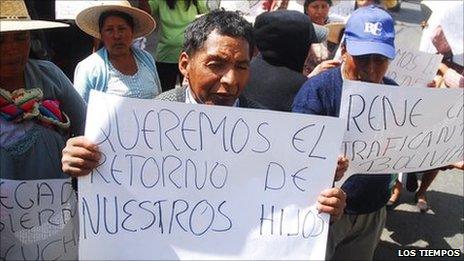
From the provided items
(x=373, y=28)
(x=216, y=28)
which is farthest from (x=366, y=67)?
(x=216, y=28)

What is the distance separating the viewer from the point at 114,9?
325cm

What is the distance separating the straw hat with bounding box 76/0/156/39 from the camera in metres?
3.22

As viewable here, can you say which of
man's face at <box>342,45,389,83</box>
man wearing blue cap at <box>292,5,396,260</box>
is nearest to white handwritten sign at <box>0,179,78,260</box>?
man wearing blue cap at <box>292,5,396,260</box>

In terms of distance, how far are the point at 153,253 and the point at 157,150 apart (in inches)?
12.1

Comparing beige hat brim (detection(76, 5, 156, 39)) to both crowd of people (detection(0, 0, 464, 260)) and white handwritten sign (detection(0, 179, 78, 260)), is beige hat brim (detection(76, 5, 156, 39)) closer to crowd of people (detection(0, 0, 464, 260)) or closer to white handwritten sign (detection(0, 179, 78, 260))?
crowd of people (detection(0, 0, 464, 260))

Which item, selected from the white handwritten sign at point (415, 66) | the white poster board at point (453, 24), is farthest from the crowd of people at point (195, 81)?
the white poster board at point (453, 24)

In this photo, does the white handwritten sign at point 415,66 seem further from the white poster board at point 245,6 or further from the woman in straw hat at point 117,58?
the white poster board at point 245,6

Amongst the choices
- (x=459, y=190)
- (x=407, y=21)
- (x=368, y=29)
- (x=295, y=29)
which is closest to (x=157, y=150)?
(x=368, y=29)

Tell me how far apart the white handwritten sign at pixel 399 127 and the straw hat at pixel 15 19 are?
3.74 ft

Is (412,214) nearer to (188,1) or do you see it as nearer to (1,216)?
(188,1)

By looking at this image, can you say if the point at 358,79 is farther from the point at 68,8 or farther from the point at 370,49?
the point at 68,8

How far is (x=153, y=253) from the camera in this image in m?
1.58

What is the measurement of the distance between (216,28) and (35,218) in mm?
864

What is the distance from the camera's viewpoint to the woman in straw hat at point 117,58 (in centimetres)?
307
